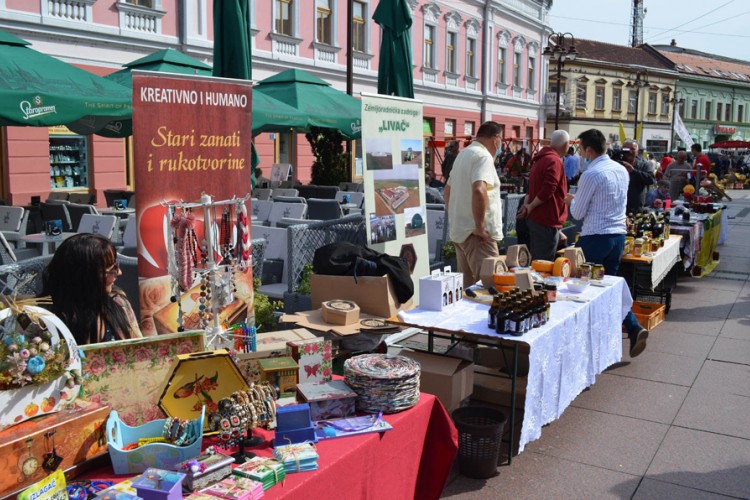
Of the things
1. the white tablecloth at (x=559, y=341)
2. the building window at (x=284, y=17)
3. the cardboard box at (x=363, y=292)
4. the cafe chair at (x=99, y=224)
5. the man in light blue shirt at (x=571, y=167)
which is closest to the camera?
the white tablecloth at (x=559, y=341)

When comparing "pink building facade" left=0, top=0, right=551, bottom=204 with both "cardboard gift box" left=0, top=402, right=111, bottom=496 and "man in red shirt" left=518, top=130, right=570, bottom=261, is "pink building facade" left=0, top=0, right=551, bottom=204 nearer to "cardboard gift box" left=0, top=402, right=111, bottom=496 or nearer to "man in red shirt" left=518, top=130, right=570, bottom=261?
"man in red shirt" left=518, top=130, right=570, bottom=261

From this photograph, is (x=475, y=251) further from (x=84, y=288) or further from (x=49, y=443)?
(x=49, y=443)

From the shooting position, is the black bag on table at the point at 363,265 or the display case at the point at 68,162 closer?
the black bag on table at the point at 363,265

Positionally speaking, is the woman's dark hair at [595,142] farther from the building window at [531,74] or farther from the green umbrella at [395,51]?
the building window at [531,74]

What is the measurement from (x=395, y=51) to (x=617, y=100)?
4663 centimetres

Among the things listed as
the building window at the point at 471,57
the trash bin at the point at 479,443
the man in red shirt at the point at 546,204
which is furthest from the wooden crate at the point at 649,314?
the building window at the point at 471,57

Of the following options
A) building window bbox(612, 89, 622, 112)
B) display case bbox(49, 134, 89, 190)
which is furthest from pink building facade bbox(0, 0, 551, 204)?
building window bbox(612, 89, 622, 112)

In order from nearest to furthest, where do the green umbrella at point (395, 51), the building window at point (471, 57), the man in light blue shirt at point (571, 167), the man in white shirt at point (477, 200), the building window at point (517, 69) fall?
the man in white shirt at point (477, 200) → the green umbrella at point (395, 51) → the man in light blue shirt at point (571, 167) → the building window at point (471, 57) → the building window at point (517, 69)

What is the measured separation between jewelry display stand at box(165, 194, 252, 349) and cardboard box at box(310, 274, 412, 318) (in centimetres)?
103

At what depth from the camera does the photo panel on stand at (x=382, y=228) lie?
5656mm

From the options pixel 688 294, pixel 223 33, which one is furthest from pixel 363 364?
pixel 688 294

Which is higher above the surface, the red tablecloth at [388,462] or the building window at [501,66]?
the building window at [501,66]

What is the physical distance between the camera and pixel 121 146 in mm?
15406

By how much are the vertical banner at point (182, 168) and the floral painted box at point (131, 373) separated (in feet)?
3.44
